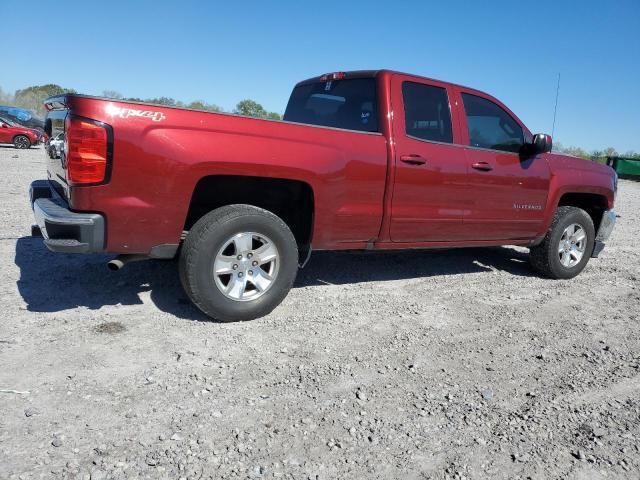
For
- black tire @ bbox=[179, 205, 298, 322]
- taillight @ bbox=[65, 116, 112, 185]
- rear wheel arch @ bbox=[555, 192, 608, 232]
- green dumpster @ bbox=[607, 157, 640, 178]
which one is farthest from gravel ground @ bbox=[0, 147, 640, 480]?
green dumpster @ bbox=[607, 157, 640, 178]

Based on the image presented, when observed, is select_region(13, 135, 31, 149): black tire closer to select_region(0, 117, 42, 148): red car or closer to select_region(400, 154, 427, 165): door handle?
select_region(0, 117, 42, 148): red car

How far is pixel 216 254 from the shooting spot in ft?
11.9

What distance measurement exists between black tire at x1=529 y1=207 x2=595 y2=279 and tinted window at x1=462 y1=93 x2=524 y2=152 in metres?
1.09

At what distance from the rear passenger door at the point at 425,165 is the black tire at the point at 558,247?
4.72ft

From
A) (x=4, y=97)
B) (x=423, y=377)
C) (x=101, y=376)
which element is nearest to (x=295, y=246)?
(x=423, y=377)

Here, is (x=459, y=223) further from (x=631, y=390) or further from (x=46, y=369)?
(x=46, y=369)

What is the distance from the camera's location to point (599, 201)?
6.16 meters

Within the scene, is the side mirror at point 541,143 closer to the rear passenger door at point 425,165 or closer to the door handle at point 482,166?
the door handle at point 482,166

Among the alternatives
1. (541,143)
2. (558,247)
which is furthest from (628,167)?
(541,143)

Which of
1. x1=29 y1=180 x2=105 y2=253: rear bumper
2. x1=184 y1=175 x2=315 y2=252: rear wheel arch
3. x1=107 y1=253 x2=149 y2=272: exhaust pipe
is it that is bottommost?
x1=107 y1=253 x2=149 y2=272: exhaust pipe

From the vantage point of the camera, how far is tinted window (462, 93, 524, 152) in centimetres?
499

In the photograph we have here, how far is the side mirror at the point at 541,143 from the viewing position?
201 inches

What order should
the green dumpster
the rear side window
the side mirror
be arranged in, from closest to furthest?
1. the rear side window
2. the side mirror
3. the green dumpster

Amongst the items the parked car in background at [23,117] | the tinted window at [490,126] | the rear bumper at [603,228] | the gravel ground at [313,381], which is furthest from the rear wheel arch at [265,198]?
the parked car in background at [23,117]
